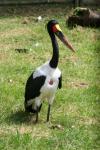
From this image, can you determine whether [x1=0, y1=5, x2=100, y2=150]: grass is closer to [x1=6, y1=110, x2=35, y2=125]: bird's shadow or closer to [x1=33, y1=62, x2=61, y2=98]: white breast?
[x1=6, y1=110, x2=35, y2=125]: bird's shadow

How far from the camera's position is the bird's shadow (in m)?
7.28

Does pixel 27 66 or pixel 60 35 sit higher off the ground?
pixel 60 35

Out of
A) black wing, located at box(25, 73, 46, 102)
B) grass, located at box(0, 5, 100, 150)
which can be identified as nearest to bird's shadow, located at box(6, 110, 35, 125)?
Result: grass, located at box(0, 5, 100, 150)

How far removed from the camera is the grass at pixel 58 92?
6.70 meters

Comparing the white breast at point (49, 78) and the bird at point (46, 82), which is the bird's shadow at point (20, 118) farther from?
the white breast at point (49, 78)

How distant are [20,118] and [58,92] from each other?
1.23 metres

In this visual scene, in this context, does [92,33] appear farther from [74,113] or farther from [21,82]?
[74,113]

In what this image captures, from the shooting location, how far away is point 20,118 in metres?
7.44

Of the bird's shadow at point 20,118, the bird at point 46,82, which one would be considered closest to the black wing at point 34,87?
the bird at point 46,82

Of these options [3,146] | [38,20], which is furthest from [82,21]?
[3,146]

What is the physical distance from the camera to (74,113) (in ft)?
25.1

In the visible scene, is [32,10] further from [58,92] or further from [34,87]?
[34,87]

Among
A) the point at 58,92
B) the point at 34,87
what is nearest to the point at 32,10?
the point at 58,92

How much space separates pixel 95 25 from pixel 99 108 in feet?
16.6
